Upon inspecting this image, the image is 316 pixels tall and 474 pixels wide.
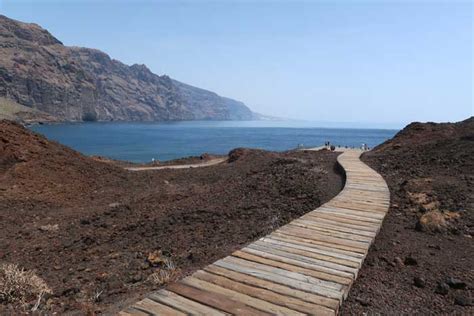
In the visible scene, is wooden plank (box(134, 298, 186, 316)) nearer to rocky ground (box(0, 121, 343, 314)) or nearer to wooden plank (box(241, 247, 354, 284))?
rocky ground (box(0, 121, 343, 314))

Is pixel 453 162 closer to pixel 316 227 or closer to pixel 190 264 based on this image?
pixel 316 227

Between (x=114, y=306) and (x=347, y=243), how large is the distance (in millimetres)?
3610

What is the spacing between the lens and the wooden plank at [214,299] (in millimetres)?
3386

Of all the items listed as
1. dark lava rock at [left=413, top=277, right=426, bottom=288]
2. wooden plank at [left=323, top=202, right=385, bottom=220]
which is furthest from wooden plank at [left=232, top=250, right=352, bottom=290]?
wooden plank at [left=323, top=202, right=385, bottom=220]

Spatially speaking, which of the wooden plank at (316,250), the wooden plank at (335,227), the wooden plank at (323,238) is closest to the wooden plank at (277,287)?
the wooden plank at (316,250)

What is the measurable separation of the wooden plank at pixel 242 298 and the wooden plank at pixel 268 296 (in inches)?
1.9

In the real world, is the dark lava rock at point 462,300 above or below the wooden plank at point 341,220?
below

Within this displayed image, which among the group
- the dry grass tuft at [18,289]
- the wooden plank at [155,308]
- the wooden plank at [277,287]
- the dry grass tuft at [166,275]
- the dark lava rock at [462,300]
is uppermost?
the wooden plank at [277,287]

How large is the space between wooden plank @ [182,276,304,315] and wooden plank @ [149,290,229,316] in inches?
11.6

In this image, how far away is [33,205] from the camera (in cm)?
1350

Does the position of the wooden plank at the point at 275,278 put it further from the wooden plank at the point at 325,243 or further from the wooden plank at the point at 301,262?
the wooden plank at the point at 325,243

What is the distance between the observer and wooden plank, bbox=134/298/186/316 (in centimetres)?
334

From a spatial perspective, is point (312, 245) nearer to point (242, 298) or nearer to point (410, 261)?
point (410, 261)

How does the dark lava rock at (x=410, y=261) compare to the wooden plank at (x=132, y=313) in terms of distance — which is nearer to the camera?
the wooden plank at (x=132, y=313)
